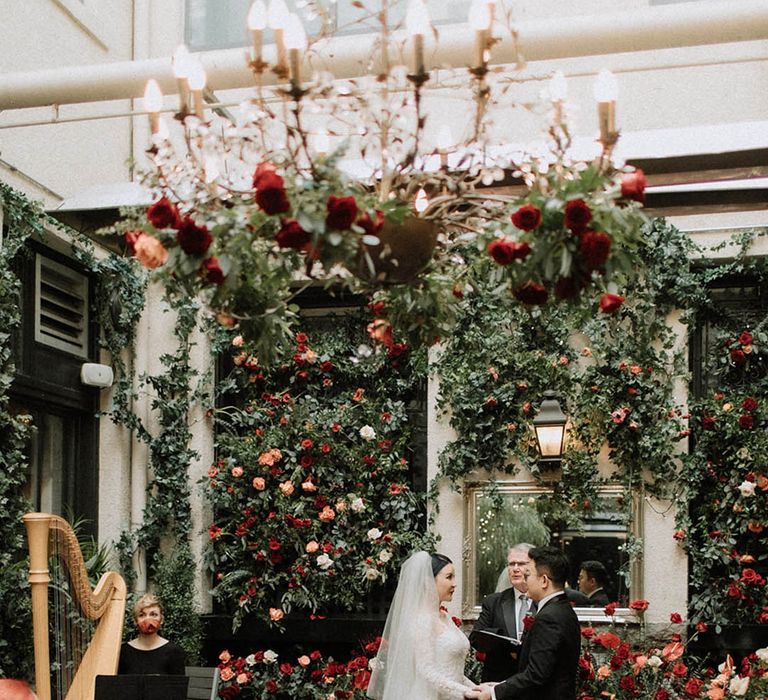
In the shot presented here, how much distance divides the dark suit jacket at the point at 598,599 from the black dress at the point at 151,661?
8.74ft

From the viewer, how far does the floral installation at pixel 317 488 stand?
291 inches

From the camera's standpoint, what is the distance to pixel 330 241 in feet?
9.89

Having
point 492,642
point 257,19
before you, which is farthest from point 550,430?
point 257,19

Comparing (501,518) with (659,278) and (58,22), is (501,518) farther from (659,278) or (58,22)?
(58,22)

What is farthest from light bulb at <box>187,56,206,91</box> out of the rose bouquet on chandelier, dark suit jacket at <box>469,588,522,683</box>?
dark suit jacket at <box>469,588,522,683</box>

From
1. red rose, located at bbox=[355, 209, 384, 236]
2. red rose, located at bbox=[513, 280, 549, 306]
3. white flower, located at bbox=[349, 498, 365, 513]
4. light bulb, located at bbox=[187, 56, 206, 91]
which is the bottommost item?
white flower, located at bbox=[349, 498, 365, 513]

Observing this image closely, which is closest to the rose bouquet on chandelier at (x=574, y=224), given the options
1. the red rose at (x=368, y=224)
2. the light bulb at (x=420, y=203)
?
the light bulb at (x=420, y=203)

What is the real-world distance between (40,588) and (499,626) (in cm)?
265

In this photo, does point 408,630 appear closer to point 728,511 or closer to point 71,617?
point 71,617

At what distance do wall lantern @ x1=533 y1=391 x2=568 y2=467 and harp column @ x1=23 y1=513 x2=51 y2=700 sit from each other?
2921 millimetres

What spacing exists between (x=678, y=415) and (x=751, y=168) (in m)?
2.17

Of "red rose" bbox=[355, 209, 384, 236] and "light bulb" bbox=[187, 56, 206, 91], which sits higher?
"light bulb" bbox=[187, 56, 206, 91]

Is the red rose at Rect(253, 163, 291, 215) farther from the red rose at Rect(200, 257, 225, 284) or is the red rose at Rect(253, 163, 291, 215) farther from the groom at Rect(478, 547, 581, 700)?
the groom at Rect(478, 547, 581, 700)

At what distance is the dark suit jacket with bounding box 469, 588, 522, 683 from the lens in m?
6.15
